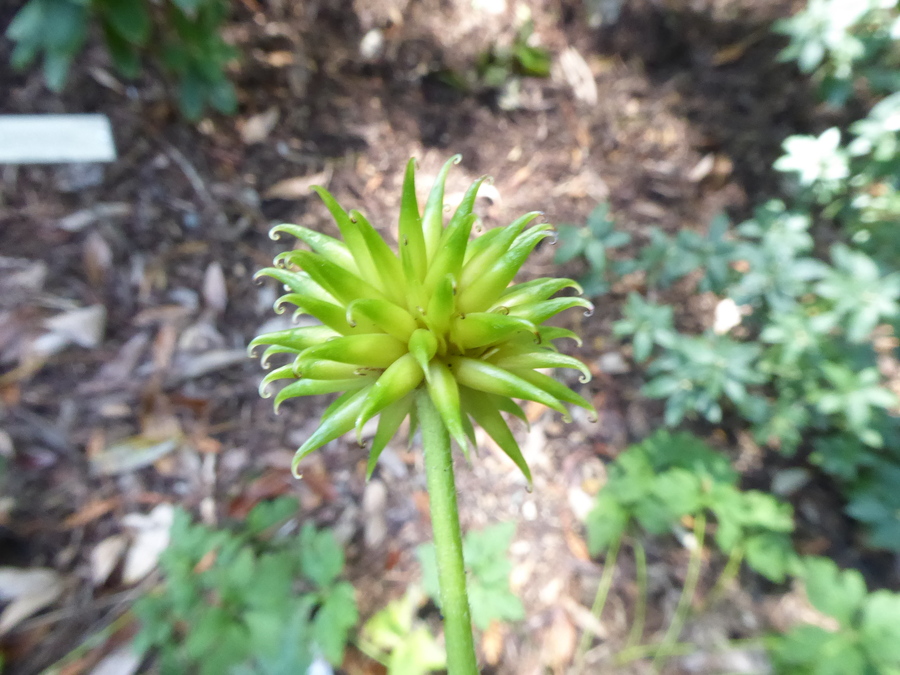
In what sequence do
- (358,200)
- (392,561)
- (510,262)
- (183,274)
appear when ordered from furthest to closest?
(358,200) → (183,274) → (392,561) → (510,262)

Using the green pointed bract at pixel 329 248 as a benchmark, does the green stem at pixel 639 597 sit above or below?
below

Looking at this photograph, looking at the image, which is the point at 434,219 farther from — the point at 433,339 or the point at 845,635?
the point at 845,635

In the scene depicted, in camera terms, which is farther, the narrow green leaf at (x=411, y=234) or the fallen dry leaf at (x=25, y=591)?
the fallen dry leaf at (x=25, y=591)

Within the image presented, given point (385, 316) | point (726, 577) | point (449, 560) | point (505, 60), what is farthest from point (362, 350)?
point (505, 60)

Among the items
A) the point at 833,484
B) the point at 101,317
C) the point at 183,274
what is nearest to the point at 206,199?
the point at 183,274

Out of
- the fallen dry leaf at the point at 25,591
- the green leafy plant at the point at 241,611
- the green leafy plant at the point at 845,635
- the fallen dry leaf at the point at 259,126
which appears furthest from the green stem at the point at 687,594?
the fallen dry leaf at the point at 259,126

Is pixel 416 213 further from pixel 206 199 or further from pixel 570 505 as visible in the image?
pixel 206 199

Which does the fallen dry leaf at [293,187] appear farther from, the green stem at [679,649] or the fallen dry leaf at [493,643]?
the green stem at [679,649]
